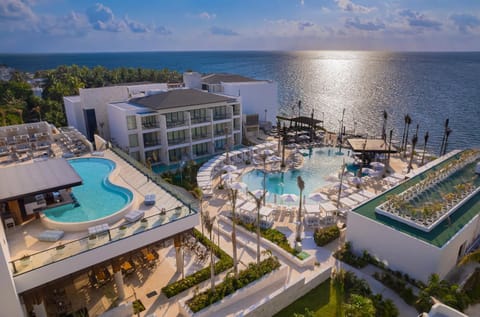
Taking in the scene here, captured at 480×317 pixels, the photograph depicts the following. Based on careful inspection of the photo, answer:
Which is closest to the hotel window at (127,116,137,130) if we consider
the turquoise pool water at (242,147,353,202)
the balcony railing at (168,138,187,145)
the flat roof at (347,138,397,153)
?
the balcony railing at (168,138,187,145)

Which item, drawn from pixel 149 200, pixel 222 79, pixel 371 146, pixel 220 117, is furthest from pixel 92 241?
pixel 222 79

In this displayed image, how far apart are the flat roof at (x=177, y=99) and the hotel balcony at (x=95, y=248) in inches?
901

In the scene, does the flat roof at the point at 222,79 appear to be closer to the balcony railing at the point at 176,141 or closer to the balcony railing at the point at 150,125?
the balcony railing at the point at 176,141

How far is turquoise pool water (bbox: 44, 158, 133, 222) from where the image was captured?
1692 centimetres

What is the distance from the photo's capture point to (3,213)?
16.4m

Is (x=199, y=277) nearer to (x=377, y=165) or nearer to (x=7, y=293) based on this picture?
(x=7, y=293)

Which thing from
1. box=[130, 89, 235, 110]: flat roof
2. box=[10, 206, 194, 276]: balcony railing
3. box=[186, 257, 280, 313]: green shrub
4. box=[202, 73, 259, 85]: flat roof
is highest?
box=[202, 73, 259, 85]: flat roof

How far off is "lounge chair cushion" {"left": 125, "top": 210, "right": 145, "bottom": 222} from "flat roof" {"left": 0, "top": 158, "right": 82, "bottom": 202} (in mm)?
3480

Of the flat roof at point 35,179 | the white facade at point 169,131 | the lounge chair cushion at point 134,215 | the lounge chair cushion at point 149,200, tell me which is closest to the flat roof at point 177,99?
the white facade at point 169,131

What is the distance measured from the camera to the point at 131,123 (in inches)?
1416

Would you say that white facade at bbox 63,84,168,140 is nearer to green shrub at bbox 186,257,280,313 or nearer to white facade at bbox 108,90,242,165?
white facade at bbox 108,90,242,165

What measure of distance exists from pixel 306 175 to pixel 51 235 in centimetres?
2702

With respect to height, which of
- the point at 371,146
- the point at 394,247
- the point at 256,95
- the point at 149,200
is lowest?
the point at 394,247

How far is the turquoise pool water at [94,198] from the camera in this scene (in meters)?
16.9
